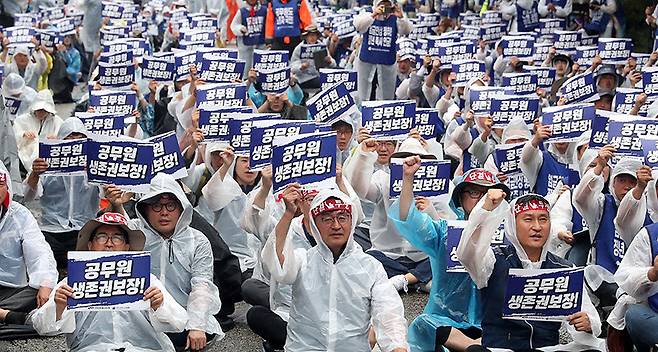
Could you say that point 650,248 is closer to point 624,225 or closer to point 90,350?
point 624,225

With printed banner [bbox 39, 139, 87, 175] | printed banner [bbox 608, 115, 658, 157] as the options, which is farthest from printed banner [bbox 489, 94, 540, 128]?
printed banner [bbox 39, 139, 87, 175]

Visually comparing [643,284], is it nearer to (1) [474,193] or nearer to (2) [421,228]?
(1) [474,193]

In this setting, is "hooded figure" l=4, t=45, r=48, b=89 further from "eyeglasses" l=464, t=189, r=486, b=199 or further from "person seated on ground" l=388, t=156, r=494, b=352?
"person seated on ground" l=388, t=156, r=494, b=352

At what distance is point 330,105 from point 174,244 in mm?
3112

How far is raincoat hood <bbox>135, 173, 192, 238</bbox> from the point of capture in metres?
7.82

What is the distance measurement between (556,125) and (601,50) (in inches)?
199

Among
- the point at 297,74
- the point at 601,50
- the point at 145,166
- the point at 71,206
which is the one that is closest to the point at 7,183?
the point at 145,166

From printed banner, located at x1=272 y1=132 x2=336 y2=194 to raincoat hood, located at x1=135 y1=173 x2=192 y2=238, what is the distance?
0.71 m

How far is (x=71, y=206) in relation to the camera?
35.6 feet

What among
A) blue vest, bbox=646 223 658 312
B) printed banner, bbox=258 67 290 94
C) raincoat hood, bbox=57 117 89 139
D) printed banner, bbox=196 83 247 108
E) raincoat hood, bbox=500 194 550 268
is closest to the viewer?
raincoat hood, bbox=500 194 550 268

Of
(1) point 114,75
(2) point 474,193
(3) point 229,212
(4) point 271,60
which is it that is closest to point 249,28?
(4) point 271,60

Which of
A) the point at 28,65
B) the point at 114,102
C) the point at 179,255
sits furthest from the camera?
the point at 28,65

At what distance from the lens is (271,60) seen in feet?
48.0

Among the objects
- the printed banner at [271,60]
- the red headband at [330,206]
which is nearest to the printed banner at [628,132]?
the red headband at [330,206]
